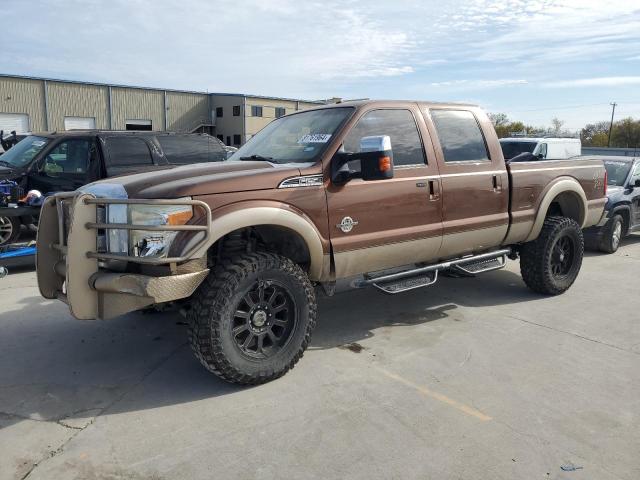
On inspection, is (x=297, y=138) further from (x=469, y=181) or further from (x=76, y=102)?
(x=76, y=102)

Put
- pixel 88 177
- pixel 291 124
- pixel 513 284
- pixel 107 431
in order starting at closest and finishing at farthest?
pixel 107 431
pixel 291 124
pixel 513 284
pixel 88 177

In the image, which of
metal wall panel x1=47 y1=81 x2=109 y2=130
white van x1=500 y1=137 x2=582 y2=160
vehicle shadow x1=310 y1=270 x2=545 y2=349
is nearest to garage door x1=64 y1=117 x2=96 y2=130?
metal wall panel x1=47 y1=81 x2=109 y2=130

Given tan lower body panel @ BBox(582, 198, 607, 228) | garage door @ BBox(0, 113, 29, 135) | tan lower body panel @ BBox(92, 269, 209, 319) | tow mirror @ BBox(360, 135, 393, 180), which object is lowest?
tan lower body panel @ BBox(92, 269, 209, 319)

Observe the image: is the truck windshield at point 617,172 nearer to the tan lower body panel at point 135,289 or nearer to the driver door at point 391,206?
the driver door at point 391,206

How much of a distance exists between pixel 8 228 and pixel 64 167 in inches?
55.0

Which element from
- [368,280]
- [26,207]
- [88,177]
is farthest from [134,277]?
[88,177]

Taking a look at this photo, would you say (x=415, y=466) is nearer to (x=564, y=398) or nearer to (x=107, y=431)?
(x=564, y=398)

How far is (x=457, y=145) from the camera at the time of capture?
192 inches

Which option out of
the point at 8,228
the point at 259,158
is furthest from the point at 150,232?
the point at 8,228

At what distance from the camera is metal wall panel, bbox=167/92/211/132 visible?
157 ft

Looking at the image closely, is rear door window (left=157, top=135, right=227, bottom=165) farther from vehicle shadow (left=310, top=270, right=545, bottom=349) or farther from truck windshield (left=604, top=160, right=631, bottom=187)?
truck windshield (left=604, top=160, right=631, bottom=187)

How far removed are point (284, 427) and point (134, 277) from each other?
1.28m

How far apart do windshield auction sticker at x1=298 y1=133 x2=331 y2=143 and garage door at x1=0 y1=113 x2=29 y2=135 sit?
4120 centimetres

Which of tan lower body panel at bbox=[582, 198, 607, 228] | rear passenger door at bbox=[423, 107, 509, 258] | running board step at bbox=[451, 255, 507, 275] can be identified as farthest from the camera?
tan lower body panel at bbox=[582, 198, 607, 228]
